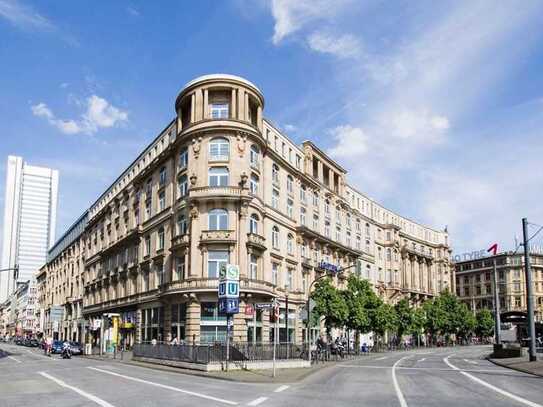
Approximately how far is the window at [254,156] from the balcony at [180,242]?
8.80 meters

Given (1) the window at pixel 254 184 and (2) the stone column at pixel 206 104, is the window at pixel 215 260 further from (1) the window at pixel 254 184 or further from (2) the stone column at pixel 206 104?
(2) the stone column at pixel 206 104

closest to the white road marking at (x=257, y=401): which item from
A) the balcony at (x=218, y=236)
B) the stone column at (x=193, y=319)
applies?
the stone column at (x=193, y=319)

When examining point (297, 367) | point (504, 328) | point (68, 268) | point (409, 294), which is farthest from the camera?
point (68, 268)

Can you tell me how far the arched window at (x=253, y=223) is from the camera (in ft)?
157

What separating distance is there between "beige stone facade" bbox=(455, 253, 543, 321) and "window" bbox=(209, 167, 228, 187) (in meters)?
91.4

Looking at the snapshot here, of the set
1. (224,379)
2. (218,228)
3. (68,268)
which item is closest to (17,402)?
(224,379)

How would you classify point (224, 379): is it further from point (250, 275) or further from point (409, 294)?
point (409, 294)

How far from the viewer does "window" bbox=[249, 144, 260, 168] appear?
49.2 meters

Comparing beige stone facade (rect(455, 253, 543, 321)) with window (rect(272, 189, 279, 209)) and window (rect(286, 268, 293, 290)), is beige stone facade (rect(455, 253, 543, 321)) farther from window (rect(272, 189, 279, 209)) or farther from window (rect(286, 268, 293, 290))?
window (rect(272, 189, 279, 209))

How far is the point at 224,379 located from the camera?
81.9 ft

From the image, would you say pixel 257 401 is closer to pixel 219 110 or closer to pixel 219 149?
pixel 219 149

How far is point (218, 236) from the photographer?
1793 inches

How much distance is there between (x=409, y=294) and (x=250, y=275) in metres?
50.8

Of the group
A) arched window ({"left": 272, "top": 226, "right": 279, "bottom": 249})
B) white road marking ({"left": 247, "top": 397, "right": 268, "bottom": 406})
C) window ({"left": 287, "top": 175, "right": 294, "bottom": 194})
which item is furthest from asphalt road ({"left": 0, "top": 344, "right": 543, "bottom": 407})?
window ({"left": 287, "top": 175, "right": 294, "bottom": 194})
